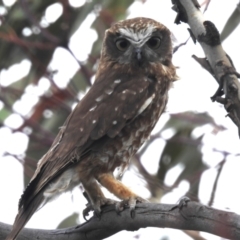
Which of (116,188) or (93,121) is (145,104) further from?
(116,188)

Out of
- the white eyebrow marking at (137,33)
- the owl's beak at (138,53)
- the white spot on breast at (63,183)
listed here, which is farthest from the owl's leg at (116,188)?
the white eyebrow marking at (137,33)

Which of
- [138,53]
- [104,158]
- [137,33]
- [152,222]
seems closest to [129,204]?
[152,222]

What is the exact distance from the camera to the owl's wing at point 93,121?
9.26 feet

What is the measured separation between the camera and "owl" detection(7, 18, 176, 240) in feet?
9.16

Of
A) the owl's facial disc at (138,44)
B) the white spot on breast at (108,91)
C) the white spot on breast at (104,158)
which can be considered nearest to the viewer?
the white spot on breast at (104,158)

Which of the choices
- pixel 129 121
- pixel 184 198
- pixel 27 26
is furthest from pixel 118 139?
pixel 27 26

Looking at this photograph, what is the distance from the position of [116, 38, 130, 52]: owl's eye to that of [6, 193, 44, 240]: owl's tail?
952 millimetres

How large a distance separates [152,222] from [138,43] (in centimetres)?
123

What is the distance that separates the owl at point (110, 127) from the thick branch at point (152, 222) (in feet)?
0.22

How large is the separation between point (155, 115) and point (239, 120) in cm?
123

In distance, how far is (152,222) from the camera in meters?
2.21

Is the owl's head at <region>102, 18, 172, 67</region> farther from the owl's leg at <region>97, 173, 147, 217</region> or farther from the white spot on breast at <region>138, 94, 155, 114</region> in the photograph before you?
the owl's leg at <region>97, 173, 147, 217</region>

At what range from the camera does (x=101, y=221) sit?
257cm

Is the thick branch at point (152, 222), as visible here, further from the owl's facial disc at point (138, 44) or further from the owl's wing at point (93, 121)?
the owl's facial disc at point (138, 44)
